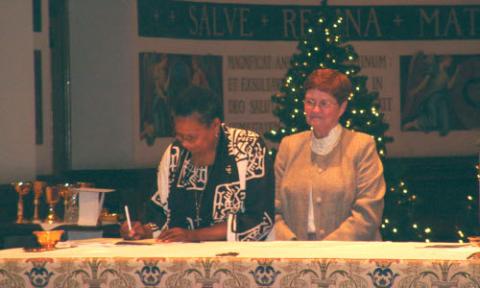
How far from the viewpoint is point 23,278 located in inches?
181

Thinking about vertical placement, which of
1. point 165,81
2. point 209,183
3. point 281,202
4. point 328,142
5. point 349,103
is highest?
point 165,81

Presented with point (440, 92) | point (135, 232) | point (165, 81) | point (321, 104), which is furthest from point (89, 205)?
point (440, 92)

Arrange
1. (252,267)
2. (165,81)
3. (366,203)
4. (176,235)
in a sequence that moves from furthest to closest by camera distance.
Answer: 1. (165,81)
2. (366,203)
3. (176,235)
4. (252,267)

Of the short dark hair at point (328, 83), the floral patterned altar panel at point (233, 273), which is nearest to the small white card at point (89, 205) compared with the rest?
the short dark hair at point (328, 83)

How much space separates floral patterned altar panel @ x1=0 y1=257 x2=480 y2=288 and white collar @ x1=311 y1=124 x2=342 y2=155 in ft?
4.89

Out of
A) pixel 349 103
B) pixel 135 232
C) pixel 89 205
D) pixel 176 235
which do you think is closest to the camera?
pixel 176 235

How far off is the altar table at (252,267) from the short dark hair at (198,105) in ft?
2.21

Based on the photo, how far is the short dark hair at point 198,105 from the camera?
516 cm

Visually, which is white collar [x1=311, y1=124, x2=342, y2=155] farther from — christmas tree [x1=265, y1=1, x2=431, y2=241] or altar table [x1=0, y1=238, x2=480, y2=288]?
christmas tree [x1=265, y1=1, x2=431, y2=241]

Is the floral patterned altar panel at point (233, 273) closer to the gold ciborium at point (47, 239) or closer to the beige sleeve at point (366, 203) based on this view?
the gold ciborium at point (47, 239)

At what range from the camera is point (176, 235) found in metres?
5.10

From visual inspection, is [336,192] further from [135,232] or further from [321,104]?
[135,232]

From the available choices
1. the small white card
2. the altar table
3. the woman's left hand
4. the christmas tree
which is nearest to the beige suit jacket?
the woman's left hand

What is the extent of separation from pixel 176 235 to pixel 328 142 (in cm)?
109
